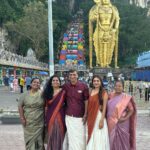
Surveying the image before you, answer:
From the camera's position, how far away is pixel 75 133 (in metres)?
6.46

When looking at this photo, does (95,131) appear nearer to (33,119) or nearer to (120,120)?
(120,120)

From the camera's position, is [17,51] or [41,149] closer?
[41,149]

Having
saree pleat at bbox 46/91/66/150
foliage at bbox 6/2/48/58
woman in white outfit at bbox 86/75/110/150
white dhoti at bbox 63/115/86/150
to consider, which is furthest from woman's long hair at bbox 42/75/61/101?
foliage at bbox 6/2/48/58

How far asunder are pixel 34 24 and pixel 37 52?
4112mm

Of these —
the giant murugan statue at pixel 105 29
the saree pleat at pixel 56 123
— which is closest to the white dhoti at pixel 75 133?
the saree pleat at pixel 56 123

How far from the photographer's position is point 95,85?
6.54m

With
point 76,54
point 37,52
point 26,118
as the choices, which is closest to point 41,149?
point 26,118

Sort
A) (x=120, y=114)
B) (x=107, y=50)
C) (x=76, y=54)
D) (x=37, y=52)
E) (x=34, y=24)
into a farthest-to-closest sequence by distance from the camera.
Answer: (x=76, y=54) → (x=37, y=52) → (x=34, y=24) → (x=107, y=50) → (x=120, y=114)

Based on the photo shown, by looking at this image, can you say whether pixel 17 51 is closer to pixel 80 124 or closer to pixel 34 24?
pixel 34 24

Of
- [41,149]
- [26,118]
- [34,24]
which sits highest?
[34,24]

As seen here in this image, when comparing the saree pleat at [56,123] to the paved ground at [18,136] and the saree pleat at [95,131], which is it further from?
the paved ground at [18,136]

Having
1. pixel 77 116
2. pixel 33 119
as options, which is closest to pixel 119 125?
pixel 77 116

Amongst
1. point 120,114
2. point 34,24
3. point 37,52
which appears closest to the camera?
point 120,114

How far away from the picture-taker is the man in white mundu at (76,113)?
21.2 ft
